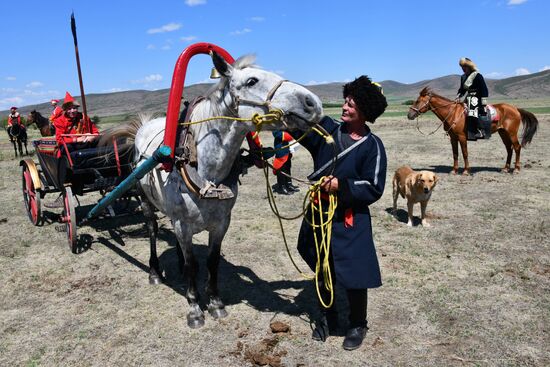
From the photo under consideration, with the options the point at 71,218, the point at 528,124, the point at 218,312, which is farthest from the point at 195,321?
the point at 528,124

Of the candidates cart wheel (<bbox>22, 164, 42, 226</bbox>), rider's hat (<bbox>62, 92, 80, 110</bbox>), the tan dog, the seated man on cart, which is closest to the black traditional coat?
the tan dog

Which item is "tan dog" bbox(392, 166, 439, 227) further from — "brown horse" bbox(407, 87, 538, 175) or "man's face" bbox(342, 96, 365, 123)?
"brown horse" bbox(407, 87, 538, 175)

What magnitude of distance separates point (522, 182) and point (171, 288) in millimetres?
9365

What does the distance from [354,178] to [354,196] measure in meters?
0.19

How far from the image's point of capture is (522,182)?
10.1 metres

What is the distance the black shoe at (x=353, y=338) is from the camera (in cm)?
368

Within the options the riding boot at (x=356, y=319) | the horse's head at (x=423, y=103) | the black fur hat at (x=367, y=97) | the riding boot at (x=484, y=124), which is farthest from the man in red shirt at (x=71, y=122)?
the riding boot at (x=484, y=124)

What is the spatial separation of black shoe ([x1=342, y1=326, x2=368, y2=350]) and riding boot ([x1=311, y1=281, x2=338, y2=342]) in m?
0.22

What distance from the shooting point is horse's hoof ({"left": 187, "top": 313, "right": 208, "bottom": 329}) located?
163 inches

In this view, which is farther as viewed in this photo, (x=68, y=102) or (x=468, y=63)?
(x=468, y=63)

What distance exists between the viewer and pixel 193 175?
12.0 feet

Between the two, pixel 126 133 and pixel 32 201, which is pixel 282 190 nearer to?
pixel 126 133

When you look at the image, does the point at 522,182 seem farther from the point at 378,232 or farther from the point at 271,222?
the point at 271,222

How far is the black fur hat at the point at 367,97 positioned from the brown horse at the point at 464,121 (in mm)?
9305
